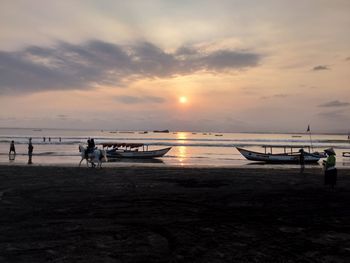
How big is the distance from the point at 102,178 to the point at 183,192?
704cm

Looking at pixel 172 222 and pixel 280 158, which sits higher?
pixel 280 158

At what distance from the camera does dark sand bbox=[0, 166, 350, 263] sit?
837cm

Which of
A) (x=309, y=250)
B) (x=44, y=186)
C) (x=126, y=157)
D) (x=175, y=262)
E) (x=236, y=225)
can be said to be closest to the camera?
(x=175, y=262)

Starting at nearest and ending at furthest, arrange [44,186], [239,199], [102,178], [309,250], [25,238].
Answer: [309,250], [25,238], [239,199], [44,186], [102,178]

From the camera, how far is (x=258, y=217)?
39.7 feet

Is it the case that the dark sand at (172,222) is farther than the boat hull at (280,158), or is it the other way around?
the boat hull at (280,158)

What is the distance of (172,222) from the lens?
446 inches

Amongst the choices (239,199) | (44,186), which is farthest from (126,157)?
(239,199)

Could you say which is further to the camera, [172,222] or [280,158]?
[280,158]

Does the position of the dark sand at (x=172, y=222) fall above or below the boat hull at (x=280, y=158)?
below

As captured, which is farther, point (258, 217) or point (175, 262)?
point (258, 217)

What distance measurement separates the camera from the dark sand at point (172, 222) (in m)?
8.37

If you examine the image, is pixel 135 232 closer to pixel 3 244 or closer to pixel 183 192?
pixel 3 244

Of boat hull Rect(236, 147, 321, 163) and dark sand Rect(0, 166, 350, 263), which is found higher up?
boat hull Rect(236, 147, 321, 163)
